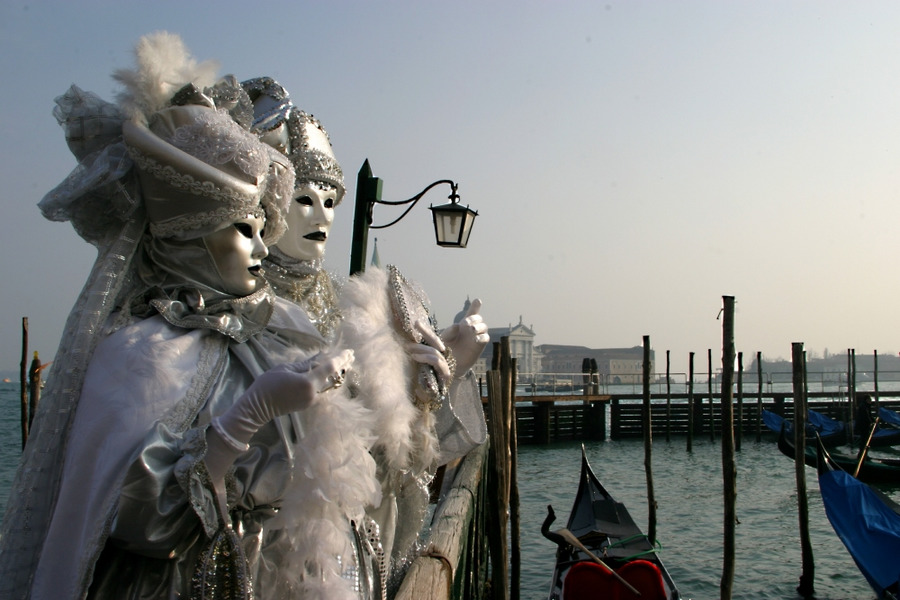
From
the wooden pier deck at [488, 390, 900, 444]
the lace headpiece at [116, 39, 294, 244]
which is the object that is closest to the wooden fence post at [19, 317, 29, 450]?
the lace headpiece at [116, 39, 294, 244]

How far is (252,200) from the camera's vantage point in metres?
1.51

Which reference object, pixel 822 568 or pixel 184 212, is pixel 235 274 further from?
pixel 822 568

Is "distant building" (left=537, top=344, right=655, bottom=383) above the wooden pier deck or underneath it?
above

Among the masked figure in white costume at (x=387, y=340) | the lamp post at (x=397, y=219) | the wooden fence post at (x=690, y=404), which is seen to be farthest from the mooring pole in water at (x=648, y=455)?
the masked figure in white costume at (x=387, y=340)

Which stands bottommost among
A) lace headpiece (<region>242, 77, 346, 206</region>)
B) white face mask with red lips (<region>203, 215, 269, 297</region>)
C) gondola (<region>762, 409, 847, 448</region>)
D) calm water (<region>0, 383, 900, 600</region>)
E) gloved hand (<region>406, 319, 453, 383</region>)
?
calm water (<region>0, 383, 900, 600</region>)

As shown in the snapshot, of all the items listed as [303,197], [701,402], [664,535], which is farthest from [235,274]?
[701,402]

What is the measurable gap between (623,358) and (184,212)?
85944 millimetres

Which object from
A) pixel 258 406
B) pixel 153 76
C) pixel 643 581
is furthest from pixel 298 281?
pixel 643 581

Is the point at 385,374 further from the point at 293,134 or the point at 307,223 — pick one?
the point at 293,134

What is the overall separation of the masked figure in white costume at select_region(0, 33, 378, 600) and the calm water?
22.9 ft

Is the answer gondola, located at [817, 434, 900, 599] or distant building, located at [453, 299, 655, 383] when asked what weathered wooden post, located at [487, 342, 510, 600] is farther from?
distant building, located at [453, 299, 655, 383]

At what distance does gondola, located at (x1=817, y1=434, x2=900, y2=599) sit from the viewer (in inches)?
254

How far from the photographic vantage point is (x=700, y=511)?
12914mm

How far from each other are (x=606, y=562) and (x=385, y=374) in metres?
4.55
